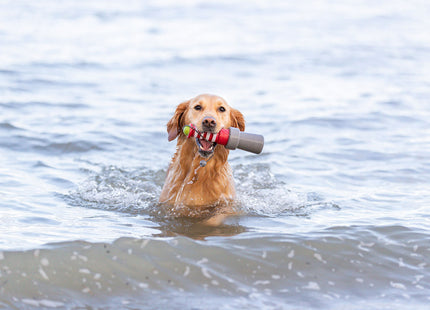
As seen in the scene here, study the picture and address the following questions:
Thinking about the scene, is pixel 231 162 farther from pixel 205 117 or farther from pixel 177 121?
pixel 205 117

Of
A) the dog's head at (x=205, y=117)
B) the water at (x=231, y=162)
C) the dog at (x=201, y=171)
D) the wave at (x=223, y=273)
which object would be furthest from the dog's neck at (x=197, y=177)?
the wave at (x=223, y=273)

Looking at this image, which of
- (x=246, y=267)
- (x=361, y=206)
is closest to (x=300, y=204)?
(x=361, y=206)

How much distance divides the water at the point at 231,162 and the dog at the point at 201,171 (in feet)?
0.75

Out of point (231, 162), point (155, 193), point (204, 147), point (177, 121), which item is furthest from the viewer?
point (231, 162)

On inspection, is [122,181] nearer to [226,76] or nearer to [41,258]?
[41,258]

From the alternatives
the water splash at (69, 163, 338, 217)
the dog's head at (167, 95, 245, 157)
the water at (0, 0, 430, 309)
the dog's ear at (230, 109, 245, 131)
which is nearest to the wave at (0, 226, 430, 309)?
the water at (0, 0, 430, 309)

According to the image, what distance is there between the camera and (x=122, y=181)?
795 cm

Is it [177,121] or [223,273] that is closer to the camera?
[223,273]

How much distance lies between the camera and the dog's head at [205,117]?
591 centimetres

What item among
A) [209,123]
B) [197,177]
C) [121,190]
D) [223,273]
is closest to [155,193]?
[121,190]

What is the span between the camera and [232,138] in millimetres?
5863

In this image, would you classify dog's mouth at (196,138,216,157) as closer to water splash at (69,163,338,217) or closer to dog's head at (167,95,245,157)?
dog's head at (167,95,245,157)

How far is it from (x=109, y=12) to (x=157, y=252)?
1721 cm

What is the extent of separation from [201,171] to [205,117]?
70cm
